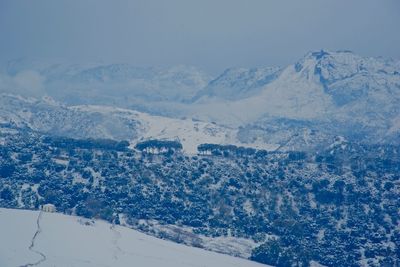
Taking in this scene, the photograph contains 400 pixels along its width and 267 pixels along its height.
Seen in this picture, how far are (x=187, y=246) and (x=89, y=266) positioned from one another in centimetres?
5727

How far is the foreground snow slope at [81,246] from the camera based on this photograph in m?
143

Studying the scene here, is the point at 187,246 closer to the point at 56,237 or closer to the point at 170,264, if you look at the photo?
the point at 170,264

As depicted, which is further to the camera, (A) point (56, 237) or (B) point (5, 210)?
(B) point (5, 210)

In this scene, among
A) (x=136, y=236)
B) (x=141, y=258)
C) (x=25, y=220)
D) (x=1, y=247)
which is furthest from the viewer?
(x=136, y=236)

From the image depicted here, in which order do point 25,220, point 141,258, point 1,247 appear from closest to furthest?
point 1,247, point 141,258, point 25,220

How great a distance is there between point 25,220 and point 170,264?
139ft

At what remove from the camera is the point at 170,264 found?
528 feet

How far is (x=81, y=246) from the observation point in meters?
157

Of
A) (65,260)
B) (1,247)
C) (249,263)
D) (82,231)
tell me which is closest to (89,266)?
(65,260)

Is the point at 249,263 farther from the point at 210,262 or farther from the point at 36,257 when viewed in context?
the point at 36,257

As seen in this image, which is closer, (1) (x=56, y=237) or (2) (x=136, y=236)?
(1) (x=56, y=237)

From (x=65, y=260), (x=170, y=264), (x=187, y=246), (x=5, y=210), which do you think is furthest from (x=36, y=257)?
(x=187, y=246)

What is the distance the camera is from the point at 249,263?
193250 millimetres

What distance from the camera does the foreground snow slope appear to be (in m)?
143
